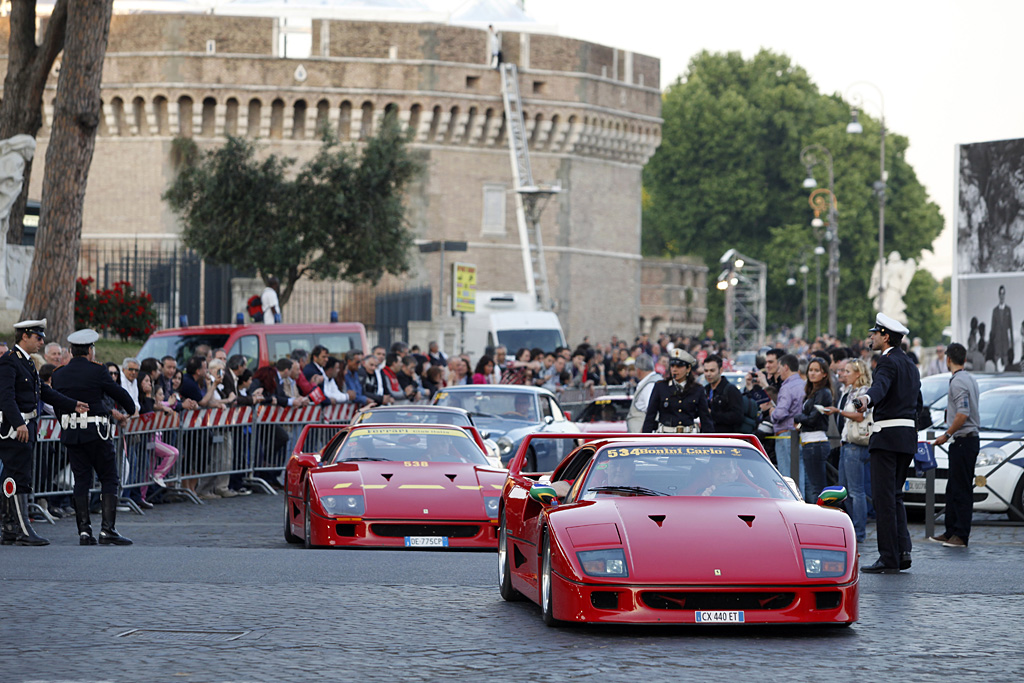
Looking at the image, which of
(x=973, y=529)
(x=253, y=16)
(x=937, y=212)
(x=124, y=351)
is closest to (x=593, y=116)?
(x=253, y=16)

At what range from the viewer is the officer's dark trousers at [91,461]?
13.8 m

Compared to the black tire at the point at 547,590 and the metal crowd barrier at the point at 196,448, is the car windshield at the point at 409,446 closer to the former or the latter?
the metal crowd barrier at the point at 196,448

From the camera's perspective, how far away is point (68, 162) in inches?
912

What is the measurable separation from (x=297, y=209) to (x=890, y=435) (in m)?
32.0

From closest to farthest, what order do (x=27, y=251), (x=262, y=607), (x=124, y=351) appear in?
(x=262, y=607), (x=27, y=251), (x=124, y=351)

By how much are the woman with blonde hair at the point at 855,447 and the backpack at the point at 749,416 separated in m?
2.67

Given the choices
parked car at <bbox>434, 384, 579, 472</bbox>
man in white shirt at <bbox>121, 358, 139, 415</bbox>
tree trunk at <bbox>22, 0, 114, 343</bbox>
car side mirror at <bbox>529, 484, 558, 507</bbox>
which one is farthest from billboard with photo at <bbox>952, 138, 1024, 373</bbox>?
car side mirror at <bbox>529, 484, 558, 507</bbox>

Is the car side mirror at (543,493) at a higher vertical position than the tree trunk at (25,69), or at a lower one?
lower

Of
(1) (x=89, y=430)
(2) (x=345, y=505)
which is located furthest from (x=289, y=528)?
(1) (x=89, y=430)

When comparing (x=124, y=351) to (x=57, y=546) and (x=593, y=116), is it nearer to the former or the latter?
(x=57, y=546)

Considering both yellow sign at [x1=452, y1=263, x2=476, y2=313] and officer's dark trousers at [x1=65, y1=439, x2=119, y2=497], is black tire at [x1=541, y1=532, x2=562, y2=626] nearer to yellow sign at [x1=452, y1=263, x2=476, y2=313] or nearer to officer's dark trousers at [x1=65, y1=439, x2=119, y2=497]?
officer's dark trousers at [x1=65, y1=439, x2=119, y2=497]

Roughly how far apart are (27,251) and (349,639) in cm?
2077

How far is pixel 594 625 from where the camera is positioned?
9.09m

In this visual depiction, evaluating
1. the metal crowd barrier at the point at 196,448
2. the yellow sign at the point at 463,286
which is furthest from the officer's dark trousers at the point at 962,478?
the yellow sign at the point at 463,286
